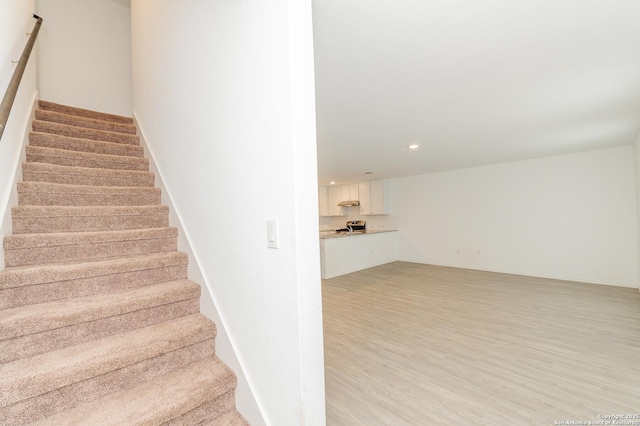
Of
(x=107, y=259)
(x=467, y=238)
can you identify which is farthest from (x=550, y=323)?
(x=107, y=259)

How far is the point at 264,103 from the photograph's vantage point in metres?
1.15

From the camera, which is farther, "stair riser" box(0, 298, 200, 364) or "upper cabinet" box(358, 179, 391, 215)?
"upper cabinet" box(358, 179, 391, 215)

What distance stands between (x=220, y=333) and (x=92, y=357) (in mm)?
555

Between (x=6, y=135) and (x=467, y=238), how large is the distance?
22.9ft

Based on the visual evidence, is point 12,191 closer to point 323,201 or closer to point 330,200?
point 323,201

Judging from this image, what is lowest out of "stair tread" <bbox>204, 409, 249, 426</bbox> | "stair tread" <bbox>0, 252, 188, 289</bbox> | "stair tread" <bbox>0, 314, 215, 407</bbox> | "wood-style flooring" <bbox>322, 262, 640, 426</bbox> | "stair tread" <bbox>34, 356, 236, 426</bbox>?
"wood-style flooring" <bbox>322, 262, 640, 426</bbox>

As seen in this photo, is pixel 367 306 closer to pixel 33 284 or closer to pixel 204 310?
pixel 204 310

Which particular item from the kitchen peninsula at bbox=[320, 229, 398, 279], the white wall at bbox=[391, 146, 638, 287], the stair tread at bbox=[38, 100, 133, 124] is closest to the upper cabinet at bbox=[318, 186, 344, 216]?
the kitchen peninsula at bbox=[320, 229, 398, 279]

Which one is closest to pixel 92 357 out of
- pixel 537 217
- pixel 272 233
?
pixel 272 233

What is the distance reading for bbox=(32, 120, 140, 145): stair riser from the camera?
245 cm

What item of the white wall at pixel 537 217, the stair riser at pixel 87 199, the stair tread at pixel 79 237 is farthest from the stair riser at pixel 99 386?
the white wall at pixel 537 217

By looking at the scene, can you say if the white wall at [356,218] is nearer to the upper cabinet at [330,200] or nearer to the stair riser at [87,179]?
the upper cabinet at [330,200]

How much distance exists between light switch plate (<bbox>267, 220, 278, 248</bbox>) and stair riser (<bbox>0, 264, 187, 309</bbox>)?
3.49ft

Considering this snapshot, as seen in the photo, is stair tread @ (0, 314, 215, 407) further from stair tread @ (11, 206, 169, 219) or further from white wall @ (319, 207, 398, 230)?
white wall @ (319, 207, 398, 230)
